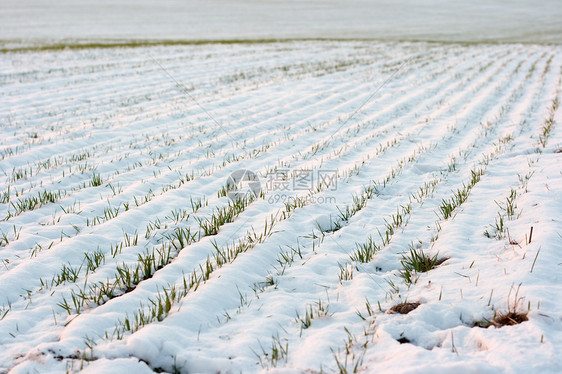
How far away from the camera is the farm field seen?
2625 mm

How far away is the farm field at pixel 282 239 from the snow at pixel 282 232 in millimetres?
20

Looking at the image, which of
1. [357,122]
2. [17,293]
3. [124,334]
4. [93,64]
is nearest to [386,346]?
[124,334]

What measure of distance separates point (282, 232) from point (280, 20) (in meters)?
54.1

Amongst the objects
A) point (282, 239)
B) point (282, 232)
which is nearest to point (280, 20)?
point (282, 232)

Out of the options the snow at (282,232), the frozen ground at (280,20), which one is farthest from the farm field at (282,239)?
the frozen ground at (280,20)

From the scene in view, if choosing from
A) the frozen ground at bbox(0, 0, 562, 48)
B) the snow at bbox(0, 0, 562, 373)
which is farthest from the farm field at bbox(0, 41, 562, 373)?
the frozen ground at bbox(0, 0, 562, 48)

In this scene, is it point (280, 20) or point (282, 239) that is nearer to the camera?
point (282, 239)

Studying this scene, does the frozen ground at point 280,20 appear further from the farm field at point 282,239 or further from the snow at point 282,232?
the farm field at point 282,239

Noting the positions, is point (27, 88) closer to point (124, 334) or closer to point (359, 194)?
point (359, 194)

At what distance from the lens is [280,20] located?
5428 cm

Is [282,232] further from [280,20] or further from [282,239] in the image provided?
[280,20]

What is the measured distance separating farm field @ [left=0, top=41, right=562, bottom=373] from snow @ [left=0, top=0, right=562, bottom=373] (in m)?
0.02

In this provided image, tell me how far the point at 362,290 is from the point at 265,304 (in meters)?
0.71

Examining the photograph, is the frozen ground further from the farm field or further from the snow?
the farm field
